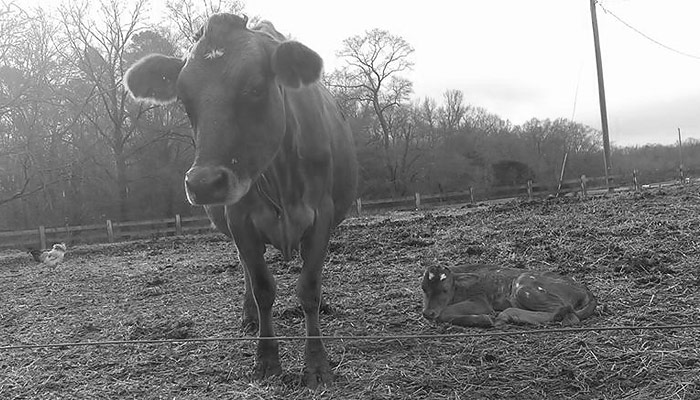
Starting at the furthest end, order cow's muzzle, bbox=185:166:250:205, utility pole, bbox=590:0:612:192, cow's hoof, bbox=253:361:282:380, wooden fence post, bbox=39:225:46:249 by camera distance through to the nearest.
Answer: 1. utility pole, bbox=590:0:612:192
2. wooden fence post, bbox=39:225:46:249
3. cow's hoof, bbox=253:361:282:380
4. cow's muzzle, bbox=185:166:250:205

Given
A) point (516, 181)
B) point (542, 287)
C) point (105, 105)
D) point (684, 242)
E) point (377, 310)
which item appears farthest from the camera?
point (516, 181)

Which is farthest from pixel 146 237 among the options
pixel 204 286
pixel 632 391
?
pixel 632 391

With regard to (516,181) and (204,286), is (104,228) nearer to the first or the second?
(204,286)

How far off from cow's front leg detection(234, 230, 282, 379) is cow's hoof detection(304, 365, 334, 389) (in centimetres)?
25

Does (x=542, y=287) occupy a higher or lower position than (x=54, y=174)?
lower

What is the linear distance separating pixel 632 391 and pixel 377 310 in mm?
2520

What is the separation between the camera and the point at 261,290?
3.86 m

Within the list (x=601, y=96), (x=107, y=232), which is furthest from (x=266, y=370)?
(x=601, y=96)

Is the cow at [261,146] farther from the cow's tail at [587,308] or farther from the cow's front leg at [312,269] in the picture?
the cow's tail at [587,308]

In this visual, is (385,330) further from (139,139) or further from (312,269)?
(139,139)

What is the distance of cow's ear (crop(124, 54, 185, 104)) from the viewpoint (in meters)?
3.61

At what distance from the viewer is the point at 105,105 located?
2775cm

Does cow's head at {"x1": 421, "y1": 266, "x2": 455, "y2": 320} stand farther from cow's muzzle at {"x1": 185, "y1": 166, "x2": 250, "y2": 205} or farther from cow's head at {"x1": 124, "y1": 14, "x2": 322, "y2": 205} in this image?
cow's muzzle at {"x1": 185, "y1": 166, "x2": 250, "y2": 205}

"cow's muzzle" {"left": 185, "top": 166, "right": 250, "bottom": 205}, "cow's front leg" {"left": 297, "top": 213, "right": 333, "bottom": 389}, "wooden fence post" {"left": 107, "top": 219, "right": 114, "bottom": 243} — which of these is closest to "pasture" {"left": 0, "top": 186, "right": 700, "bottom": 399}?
"cow's front leg" {"left": 297, "top": 213, "right": 333, "bottom": 389}
